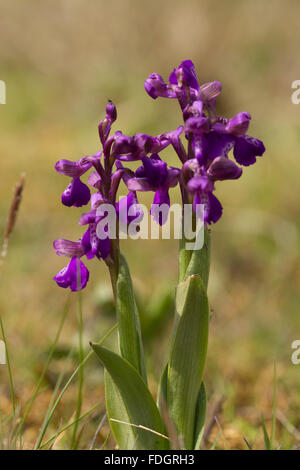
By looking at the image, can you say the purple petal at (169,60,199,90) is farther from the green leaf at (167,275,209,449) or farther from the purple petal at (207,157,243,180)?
the green leaf at (167,275,209,449)

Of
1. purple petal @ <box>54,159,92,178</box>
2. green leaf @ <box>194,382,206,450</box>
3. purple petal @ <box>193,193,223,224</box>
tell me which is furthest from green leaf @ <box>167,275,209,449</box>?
purple petal @ <box>54,159,92,178</box>

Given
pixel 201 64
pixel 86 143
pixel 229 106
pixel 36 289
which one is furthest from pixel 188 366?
pixel 201 64

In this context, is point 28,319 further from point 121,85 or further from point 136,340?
point 121,85

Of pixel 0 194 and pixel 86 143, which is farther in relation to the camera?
pixel 86 143

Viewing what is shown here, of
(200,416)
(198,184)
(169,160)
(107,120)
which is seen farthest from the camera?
(169,160)

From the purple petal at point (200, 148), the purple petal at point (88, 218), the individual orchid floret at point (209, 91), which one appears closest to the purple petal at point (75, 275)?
the purple petal at point (88, 218)

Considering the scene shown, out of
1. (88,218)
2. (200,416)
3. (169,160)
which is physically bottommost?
(200,416)

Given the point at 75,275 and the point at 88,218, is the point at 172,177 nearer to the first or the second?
the point at 88,218

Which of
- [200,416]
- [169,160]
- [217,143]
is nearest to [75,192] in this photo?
[217,143]
